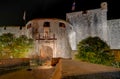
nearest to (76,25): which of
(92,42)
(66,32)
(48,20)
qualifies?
(66,32)

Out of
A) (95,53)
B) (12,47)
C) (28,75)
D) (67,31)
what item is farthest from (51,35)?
(28,75)

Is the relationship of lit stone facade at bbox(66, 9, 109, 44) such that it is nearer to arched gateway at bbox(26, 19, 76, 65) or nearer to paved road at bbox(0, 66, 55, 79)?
arched gateway at bbox(26, 19, 76, 65)

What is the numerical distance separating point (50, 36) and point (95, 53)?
17.0m

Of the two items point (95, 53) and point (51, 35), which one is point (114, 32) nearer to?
point (51, 35)

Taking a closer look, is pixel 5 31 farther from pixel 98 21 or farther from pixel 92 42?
pixel 92 42

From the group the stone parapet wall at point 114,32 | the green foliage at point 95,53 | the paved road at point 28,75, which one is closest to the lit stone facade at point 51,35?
the stone parapet wall at point 114,32

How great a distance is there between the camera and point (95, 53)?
16.2 meters

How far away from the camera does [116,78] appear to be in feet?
9.25

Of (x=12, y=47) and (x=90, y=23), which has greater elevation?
(x=90, y=23)

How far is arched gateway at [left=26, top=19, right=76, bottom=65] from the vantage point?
105ft

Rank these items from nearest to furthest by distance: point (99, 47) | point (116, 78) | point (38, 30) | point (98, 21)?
1. point (116, 78)
2. point (99, 47)
3. point (38, 30)
4. point (98, 21)

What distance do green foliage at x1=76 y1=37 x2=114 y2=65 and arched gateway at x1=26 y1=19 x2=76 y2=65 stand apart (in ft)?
47.0

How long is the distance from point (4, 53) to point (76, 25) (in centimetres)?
1369

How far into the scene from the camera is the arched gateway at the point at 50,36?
32.2 m
